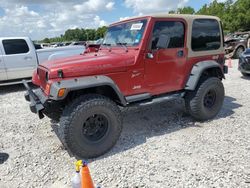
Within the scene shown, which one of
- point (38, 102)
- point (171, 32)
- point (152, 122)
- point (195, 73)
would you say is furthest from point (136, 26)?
point (38, 102)

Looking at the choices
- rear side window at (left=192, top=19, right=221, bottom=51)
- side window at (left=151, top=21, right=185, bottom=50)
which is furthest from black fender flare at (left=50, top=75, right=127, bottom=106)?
rear side window at (left=192, top=19, right=221, bottom=51)

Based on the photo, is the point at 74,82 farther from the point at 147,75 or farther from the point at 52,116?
the point at 147,75

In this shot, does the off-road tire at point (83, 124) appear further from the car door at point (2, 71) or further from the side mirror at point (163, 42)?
the car door at point (2, 71)

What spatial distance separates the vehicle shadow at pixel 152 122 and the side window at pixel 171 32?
152cm

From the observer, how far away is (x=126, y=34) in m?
4.68

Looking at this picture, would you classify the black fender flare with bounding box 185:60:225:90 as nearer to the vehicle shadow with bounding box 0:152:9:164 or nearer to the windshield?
the windshield

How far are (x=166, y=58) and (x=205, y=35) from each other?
45.8 inches

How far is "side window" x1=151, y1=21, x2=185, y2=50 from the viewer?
14.5 ft

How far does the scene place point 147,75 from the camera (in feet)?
14.5

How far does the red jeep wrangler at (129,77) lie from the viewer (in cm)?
A: 373

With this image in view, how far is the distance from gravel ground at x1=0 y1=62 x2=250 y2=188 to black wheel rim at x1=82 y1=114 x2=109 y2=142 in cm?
33

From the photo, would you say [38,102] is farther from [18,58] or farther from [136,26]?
[18,58]

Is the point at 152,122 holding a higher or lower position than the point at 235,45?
lower

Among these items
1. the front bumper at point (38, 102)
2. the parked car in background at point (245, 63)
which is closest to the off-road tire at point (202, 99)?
the front bumper at point (38, 102)
